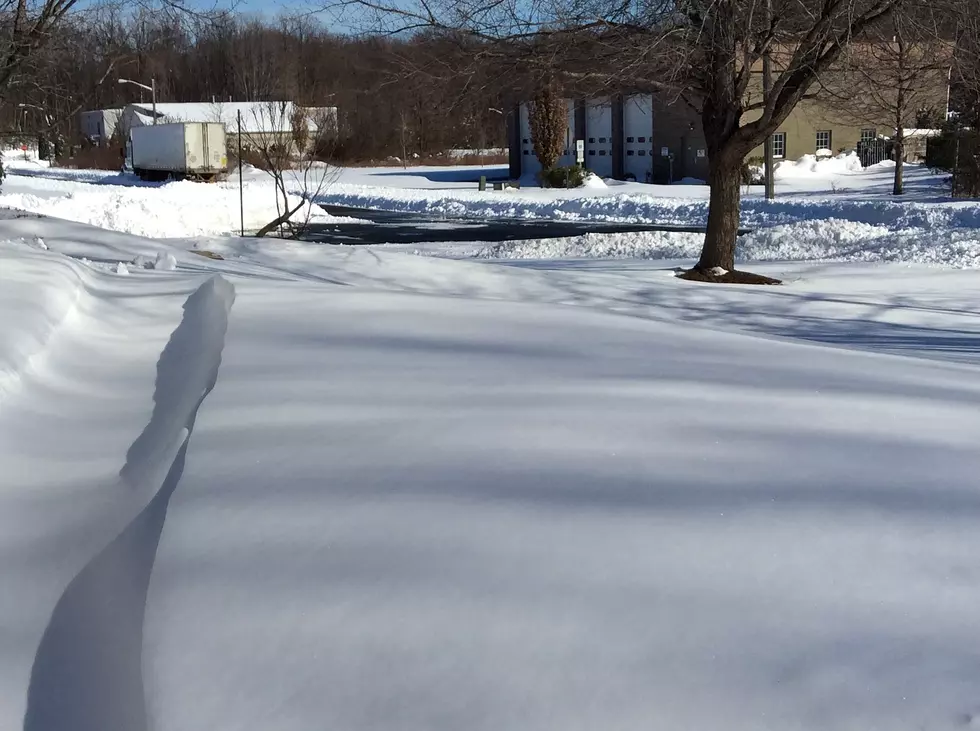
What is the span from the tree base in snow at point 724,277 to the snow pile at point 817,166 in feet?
102

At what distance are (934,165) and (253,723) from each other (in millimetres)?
40618

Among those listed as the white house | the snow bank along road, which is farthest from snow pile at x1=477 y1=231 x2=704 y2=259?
the white house

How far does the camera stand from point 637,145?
1946 inches

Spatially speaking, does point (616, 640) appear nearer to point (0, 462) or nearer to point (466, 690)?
point (466, 690)

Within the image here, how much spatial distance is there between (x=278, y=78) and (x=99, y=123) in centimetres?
1968

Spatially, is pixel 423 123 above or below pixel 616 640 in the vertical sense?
above

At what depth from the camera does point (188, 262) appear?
29.7 ft

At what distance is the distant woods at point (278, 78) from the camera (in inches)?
533

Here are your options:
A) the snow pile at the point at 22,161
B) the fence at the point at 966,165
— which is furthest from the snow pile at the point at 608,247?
the snow pile at the point at 22,161

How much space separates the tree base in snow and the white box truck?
40.6m

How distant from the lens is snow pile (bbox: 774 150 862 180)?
4372cm

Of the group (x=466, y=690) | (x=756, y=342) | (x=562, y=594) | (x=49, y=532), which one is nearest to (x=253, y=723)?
(x=466, y=690)

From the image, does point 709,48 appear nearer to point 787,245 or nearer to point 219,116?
point 787,245

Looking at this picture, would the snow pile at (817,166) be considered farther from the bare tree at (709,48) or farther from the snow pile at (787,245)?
the bare tree at (709,48)
